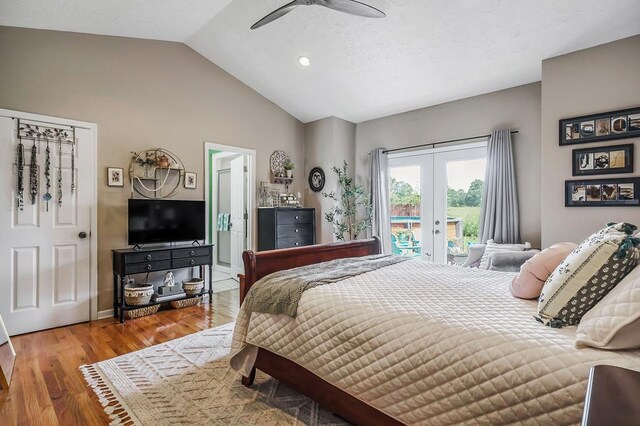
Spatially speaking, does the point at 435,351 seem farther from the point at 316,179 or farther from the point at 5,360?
the point at 316,179

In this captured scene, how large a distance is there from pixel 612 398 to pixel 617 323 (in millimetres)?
642

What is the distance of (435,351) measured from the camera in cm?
136

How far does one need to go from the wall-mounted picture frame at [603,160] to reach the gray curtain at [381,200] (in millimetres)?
2483

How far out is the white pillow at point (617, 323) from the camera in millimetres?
1109

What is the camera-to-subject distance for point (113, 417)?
1.91 m

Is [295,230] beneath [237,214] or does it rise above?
beneath

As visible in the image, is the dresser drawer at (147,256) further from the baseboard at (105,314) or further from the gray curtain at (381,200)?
the gray curtain at (381,200)

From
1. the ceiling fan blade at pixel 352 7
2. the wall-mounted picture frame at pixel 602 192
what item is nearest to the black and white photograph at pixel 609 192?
the wall-mounted picture frame at pixel 602 192

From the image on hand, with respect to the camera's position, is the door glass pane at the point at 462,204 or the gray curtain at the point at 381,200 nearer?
the door glass pane at the point at 462,204

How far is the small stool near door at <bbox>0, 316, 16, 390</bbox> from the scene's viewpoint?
7.18 ft

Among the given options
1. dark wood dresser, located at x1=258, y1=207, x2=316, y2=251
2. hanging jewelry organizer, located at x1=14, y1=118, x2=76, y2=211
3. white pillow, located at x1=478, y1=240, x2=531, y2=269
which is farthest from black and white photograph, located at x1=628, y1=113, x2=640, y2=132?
hanging jewelry organizer, located at x1=14, y1=118, x2=76, y2=211

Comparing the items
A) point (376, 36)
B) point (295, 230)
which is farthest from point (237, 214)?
point (376, 36)

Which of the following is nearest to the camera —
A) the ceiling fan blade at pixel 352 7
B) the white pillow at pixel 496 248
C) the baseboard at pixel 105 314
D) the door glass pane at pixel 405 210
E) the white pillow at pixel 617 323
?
the white pillow at pixel 617 323

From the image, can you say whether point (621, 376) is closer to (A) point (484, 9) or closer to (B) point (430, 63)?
(A) point (484, 9)
